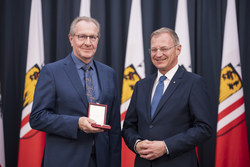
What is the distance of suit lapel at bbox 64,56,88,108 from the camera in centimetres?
177

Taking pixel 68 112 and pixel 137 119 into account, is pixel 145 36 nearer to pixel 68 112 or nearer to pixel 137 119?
pixel 137 119

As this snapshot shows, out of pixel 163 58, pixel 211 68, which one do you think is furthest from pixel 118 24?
pixel 163 58

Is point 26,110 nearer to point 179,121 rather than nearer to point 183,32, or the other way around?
point 179,121

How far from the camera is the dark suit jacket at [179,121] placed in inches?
65.3

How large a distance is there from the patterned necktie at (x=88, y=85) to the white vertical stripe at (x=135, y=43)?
1.33 m

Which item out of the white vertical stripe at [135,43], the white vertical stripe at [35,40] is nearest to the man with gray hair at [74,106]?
the white vertical stripe at [135,43]

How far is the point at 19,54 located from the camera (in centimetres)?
343

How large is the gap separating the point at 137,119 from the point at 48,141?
2.34 feet

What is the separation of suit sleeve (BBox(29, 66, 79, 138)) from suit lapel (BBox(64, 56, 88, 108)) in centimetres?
13

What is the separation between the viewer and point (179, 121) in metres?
1.73

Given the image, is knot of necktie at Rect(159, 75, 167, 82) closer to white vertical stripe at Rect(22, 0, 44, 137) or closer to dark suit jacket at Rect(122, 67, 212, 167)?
dark suit jacket at Rect(122, 67, 212, 167)

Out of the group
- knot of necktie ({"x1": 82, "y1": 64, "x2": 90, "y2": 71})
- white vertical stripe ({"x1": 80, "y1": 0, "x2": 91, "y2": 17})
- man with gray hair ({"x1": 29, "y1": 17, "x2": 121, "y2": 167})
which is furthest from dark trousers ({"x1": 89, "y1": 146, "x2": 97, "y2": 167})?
white vertical stripe ({"x1": 80, "y1": 0, "x2": 91, "y2": 17})

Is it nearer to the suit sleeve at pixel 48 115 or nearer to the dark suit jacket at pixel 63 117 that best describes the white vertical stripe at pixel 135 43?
the dark suit jacket at pixel 63 117

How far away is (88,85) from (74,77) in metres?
0.12
